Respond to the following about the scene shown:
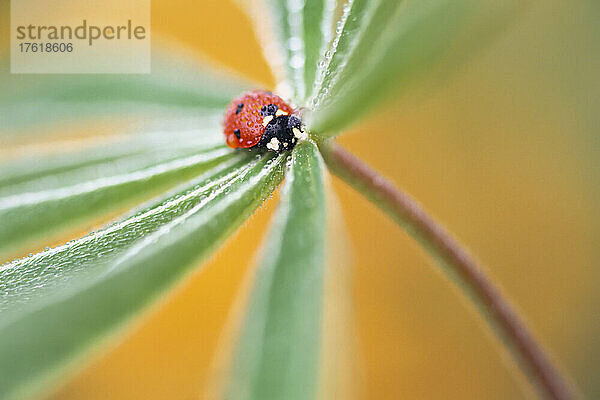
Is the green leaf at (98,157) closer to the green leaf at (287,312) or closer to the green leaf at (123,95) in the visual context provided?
the green leaf at (123,95)

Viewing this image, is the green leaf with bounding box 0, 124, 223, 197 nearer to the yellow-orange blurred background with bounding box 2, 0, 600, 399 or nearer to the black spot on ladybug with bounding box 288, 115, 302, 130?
the black spot on ladybug with bounding box 288, 115, 302, 130

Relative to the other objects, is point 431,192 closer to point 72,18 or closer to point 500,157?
point 500,157

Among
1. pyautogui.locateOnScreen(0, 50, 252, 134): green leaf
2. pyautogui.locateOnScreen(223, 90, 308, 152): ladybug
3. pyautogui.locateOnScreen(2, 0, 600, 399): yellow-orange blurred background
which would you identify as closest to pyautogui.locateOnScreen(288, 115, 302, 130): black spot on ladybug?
pyautogui.locateOnScreen(223, 90, 308, 152): ladybug

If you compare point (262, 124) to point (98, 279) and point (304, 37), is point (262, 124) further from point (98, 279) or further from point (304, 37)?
point (98, 279)

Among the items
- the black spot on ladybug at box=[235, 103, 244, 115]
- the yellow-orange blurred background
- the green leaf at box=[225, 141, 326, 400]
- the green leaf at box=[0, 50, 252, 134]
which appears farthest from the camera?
the yellow-orange blurred background

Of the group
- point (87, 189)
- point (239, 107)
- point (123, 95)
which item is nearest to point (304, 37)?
point (239, 107)

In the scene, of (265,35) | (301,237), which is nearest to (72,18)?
(265,35)
